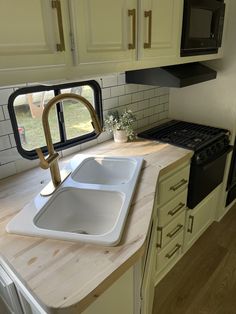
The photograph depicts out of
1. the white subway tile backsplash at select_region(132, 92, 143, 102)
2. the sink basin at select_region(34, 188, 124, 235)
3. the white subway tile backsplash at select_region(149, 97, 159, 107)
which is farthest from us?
the white subway tile backsplash at select_region(149, 97, 159, 107)

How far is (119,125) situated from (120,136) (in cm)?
8

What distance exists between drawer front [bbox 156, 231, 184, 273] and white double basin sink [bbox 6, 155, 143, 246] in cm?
64

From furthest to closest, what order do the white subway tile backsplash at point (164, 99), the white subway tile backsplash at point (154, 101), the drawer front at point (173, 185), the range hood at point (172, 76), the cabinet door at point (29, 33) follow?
the white subway tile backsplash at point (164, 99), the white subway tile backsplash at point (154, 101), the range hood at point (172, 76), the drawer front at point (173, 185), the cabinet door at point (29, 33)

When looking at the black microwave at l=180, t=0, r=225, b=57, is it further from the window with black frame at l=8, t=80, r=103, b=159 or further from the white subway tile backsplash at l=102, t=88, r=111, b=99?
the window with black frame at l=8, t=80, r=103, b=159

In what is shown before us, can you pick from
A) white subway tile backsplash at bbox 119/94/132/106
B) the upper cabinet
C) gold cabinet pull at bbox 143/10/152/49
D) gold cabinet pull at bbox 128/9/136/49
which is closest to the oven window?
the upper cabinet

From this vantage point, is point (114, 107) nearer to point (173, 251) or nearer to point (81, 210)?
point (81, 210)

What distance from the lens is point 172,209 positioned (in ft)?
5.21

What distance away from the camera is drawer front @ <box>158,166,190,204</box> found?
1432 millimetres

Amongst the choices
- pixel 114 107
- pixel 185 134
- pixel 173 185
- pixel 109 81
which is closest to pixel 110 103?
pixel 114 107

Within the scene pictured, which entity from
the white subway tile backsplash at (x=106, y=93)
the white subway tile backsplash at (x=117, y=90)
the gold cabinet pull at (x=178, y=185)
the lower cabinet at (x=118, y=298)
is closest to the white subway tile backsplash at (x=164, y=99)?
the white subway tile backsplash at (x=117, y=90)

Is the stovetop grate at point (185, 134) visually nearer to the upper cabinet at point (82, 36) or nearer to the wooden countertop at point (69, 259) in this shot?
the upper cabinet at point (82, 36)

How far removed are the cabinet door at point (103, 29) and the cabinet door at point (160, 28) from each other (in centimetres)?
7

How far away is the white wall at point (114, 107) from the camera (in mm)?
1246

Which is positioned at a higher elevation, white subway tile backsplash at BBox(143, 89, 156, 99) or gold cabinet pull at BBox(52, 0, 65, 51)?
gold cabinet pull at BBox(52, 0, 65, 51)
